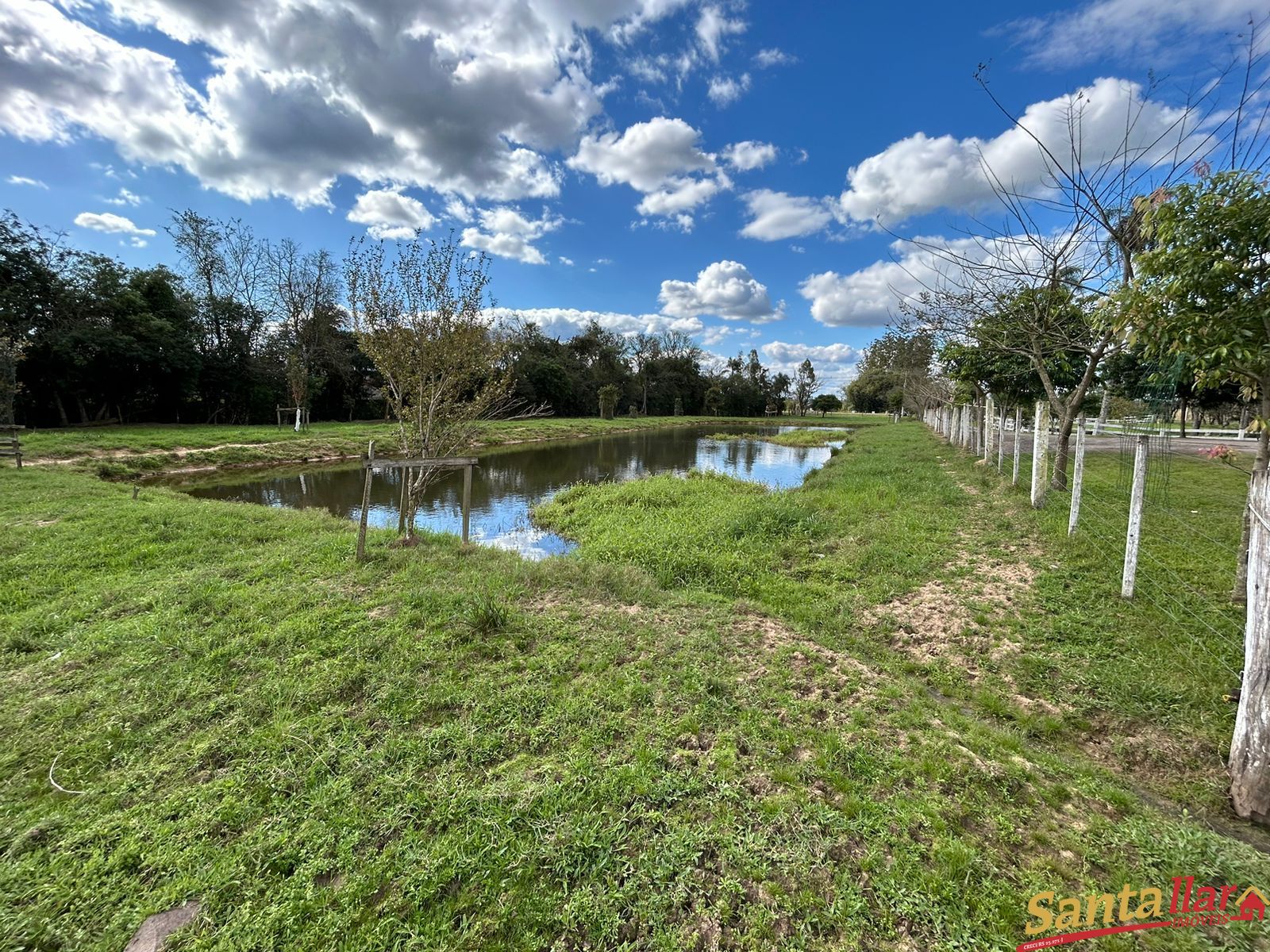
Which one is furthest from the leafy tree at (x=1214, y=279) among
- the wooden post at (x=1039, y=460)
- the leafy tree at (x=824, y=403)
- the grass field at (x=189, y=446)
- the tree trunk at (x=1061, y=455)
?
the leafy tree at (x=824, y=403)

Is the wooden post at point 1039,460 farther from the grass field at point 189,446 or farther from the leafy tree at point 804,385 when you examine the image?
the leafy tree at point 804,385

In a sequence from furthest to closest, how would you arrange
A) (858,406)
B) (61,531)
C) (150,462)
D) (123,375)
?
(858,406) < (123,375) < (150,462) < (61,531)

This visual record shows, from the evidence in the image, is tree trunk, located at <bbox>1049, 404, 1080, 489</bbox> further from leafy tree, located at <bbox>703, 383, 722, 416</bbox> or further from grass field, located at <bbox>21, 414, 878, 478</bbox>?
leafy tree, located at <bbox>703, 383, 722, 416</bbox>

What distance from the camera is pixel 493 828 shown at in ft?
8.16

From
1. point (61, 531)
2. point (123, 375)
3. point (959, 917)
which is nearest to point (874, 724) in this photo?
point (959, 917)

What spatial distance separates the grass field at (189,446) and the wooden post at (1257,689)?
29.1 ft

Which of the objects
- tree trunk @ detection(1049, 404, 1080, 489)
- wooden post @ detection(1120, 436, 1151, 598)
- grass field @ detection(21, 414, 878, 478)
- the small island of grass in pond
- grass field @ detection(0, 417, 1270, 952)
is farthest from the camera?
the small island of grass in pond

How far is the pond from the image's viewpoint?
11195mm

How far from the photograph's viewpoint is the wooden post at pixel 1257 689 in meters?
2.73

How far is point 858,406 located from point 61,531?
92.6 metres

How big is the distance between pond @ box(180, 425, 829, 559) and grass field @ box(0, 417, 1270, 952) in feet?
14.2

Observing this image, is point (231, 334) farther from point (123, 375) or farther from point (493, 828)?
point (493, 828)

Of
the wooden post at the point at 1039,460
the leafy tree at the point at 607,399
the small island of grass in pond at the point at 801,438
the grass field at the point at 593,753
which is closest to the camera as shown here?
the grass field at the point at 593,753

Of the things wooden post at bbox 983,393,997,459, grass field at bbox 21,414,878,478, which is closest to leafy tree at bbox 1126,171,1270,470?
grass field at bbox 21,414,878,478
